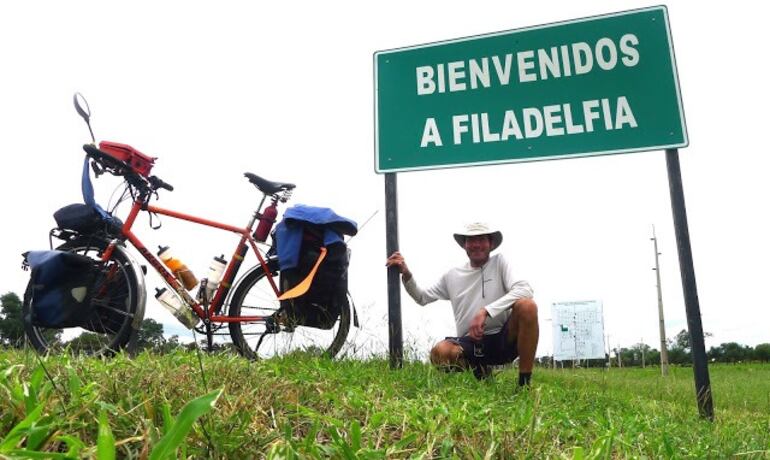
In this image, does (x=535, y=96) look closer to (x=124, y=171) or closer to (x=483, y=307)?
(x=483, y=307)

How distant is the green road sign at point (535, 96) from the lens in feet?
13.5

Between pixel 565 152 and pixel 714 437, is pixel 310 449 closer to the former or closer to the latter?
pixel 714 437

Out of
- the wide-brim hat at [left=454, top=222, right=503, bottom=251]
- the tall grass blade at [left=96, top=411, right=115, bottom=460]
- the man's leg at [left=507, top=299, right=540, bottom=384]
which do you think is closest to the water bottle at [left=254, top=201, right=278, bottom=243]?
the wide-brim hat at [left=454, top=222, right=503, bottom=251]

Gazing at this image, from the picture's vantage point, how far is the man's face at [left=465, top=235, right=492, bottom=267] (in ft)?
13.9

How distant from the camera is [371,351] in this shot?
4438mm

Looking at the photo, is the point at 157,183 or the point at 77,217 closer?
the point at 77,217

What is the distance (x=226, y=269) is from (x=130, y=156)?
46.6 inches

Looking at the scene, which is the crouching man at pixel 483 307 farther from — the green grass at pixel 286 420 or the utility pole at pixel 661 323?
the utility pole at pixel 661 323

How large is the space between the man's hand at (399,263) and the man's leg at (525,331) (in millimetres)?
806

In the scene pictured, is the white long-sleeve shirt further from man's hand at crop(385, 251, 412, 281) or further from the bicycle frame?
the bicycle frame

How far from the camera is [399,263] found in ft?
13.8

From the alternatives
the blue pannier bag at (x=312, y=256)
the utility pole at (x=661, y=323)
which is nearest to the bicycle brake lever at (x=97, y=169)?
the blue pannier bag at (x=312, y=256)

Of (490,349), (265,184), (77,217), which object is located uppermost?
(265,184)

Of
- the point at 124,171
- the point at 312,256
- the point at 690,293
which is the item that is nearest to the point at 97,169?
the point at 124,171
